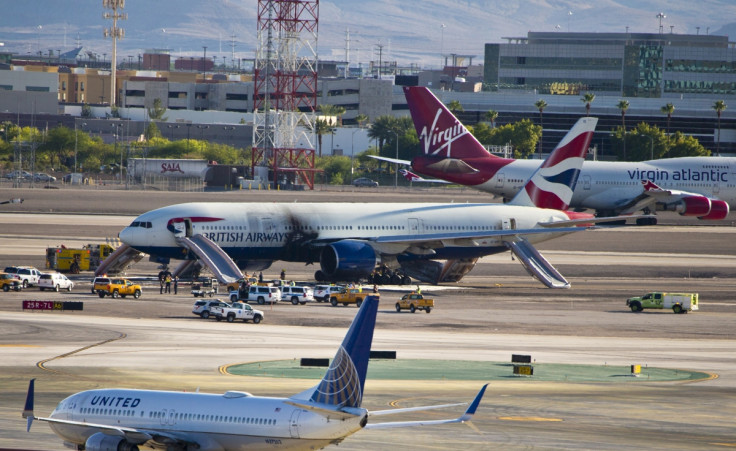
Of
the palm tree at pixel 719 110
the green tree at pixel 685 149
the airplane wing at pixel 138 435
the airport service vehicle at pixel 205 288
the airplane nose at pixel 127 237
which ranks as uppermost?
the palm tree at pixel 719 110

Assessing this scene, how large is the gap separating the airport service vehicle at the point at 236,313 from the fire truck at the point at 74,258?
2277 centimetres

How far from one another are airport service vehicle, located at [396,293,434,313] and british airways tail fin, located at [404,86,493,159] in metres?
32.4

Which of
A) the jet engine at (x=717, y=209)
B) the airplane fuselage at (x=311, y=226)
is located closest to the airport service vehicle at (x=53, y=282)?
the airplane fuselage at (x=311, y=226)

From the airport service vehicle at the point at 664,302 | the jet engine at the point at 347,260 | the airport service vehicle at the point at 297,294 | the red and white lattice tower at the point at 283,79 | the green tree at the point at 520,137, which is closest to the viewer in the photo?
the airport service vehicle at the point at 297,294

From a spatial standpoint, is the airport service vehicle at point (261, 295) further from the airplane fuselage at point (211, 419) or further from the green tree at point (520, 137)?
the green tree at point (520, 137)

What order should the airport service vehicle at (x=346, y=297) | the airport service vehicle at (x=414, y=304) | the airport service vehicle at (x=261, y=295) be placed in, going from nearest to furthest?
the airport service vehicle at (x=414, y=304), the airport service vehicle at (x=261, y=295), the airport service vehicle at (x=346, y=297)

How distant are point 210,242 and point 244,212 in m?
3.64

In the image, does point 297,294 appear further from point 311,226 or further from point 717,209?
point 717,209

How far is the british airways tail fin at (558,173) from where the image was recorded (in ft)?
277

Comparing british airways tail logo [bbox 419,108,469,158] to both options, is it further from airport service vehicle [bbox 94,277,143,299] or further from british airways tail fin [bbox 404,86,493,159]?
airport service vehicle [bbox 94,277,143,299]

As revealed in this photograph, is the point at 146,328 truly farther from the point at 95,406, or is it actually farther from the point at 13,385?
the point at 95,406

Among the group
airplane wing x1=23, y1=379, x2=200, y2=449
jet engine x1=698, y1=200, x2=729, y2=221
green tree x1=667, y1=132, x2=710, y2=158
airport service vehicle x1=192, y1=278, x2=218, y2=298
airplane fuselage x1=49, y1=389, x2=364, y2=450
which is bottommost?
airport service vehicle x1=192, y1=278, x2=218, y2=298

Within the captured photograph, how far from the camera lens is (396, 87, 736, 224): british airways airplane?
102125mm

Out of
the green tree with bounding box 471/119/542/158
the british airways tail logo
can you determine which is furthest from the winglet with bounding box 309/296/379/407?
the green tree with bounding box 471/119/542/158
